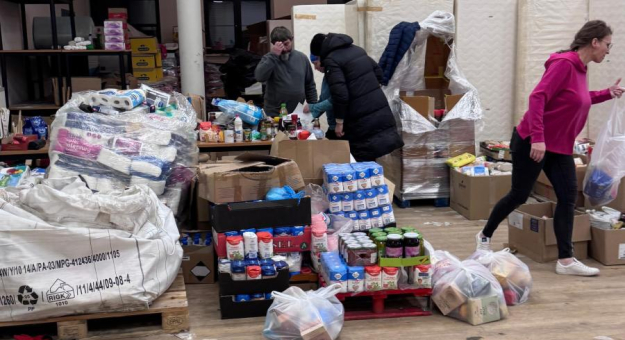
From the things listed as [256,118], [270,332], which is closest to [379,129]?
[256,118]

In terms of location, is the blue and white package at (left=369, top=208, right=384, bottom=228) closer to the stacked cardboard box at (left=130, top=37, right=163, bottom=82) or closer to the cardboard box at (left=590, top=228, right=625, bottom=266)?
the cardboard box at (left=590, top=228, right=625, bottom=266)

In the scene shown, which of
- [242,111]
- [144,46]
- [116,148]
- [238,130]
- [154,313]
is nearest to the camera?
[154,313]

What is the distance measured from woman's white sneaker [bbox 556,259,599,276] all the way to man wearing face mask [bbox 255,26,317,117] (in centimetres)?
278

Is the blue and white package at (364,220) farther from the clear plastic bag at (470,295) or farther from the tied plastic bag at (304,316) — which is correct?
the tied plastic bag at (304,316)

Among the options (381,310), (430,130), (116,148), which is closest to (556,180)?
(381,310)

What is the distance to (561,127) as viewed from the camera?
3.52 m

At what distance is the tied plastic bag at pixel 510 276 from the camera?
10.8ft

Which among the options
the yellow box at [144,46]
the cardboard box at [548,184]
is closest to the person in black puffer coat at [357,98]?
the cardboard box at [548,184]

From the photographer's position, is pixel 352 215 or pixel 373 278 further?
pixel 352 215

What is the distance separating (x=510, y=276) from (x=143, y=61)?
21.2 ft

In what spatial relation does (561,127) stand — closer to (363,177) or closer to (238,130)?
(363,177)

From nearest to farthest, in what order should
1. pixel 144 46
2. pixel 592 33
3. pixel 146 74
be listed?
pixel 592 33 → pixel 144 46 → pixel 146 74

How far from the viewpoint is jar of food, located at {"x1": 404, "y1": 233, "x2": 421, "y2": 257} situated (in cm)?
310

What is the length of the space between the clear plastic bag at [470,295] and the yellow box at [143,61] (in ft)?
20.5
